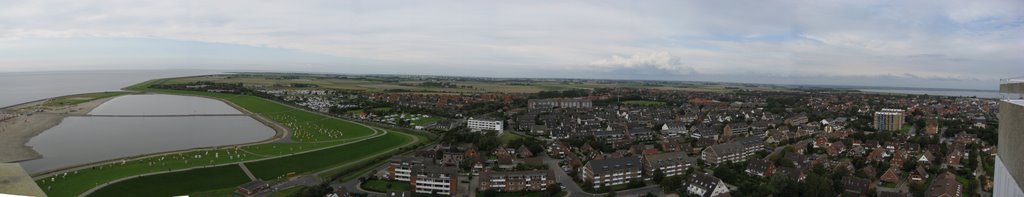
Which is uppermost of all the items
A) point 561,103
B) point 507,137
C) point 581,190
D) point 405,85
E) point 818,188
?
point 405,85

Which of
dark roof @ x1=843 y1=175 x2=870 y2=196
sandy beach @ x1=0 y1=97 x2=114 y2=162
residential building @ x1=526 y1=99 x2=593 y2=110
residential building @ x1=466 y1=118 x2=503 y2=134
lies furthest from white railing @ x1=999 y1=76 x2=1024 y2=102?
residential building @ x1=526 y1=99 x2=593 y2=110

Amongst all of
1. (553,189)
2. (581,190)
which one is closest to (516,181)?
(553,189)

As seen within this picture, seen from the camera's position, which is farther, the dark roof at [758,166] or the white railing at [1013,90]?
the dark roof at [758,166]

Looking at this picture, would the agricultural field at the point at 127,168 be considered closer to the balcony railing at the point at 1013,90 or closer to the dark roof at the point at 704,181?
the dark roof at the point at 704,181

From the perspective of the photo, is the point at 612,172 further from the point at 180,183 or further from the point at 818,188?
the point at 180,183

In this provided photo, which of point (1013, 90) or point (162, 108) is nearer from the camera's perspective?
point (1013, 90)

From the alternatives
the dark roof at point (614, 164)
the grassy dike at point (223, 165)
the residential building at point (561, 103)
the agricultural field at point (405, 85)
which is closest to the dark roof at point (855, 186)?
the dark roof at point (614, 164)

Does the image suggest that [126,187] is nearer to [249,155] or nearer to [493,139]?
[249,155]

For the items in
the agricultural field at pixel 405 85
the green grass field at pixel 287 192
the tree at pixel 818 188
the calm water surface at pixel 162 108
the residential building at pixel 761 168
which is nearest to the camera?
the tree at pixel 818 188
